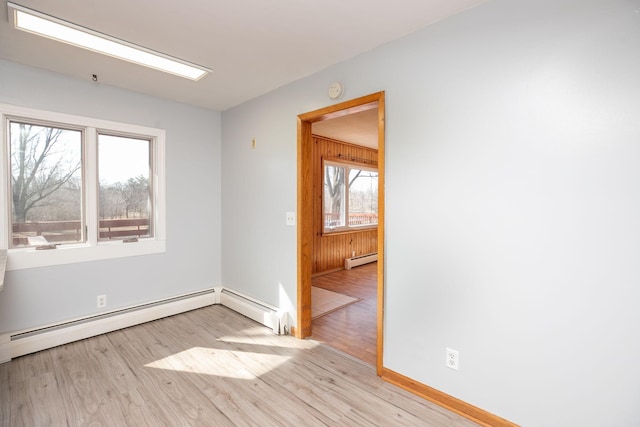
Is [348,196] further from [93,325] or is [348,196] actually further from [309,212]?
[93,325]

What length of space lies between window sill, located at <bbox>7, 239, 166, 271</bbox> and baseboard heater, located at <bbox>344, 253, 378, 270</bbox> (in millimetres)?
3623

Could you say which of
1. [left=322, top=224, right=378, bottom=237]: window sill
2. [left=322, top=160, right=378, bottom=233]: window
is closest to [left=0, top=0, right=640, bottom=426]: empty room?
[left=322, top=224, right=378, bottom=237]: window sill

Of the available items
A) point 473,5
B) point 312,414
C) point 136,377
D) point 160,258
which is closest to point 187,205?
point 160,258

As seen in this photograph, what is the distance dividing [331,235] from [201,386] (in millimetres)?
3874

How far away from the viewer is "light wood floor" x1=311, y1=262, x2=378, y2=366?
9.11ft

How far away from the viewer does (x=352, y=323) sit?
131 inches

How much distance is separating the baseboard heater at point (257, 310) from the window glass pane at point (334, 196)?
8.26 feet

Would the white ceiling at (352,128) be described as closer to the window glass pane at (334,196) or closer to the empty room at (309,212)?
the window glass pane at (334,196)

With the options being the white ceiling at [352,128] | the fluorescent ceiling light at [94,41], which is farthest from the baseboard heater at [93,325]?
the white ceiling at [352,128]

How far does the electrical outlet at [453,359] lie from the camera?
1901mm

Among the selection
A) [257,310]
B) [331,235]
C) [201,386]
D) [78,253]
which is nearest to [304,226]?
[257,310]

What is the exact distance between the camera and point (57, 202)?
2.87 meters

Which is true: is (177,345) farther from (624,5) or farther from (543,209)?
(624,5)

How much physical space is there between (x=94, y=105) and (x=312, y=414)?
11.3ft
